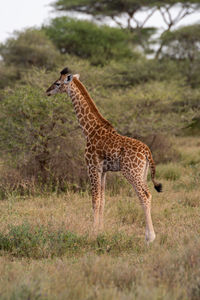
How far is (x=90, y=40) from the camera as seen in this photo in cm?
2450

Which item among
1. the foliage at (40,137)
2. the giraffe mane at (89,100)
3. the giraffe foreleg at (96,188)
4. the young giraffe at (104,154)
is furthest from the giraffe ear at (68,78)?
the foliage at (40,137)

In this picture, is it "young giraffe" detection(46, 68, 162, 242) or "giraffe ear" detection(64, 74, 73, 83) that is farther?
"giraffe ear" detection(64, 74, 73, 83)

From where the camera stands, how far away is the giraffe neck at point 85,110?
6.23 m

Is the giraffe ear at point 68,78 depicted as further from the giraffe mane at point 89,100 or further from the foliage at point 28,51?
the foliage at point 28,51

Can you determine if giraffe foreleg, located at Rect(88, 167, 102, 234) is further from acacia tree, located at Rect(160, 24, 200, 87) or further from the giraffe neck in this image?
acacia tree, located at Rect(160, 24, 200, 87)

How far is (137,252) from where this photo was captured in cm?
496

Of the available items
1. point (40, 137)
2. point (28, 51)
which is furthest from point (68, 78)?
point (28, 51)

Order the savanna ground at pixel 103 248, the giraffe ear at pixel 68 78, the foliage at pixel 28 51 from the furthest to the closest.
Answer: the foliage at pixel 28 51 < the giraffe ear at pixel 68 78 < the savanna ground at pixel 103 248

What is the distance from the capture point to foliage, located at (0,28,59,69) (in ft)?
69.8

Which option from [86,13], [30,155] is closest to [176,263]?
[30,155]

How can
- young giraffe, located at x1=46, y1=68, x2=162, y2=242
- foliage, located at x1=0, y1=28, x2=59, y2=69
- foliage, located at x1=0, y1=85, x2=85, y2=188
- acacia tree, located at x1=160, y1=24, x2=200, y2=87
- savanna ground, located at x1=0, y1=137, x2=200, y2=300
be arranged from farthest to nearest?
acacia tree, located at x1=160, y1=24, x2=200, y2=87 < foliage, located at x1=0, y1=28, x2=59, y2=69 < foliage, located at x1=0, y1=85, x2=85, y2=188 < young giraffe, located at x1=46, y1=68, x2=162, y2=242 < savanna ground, located at x1=0, y1=137, x2=200, y2=300

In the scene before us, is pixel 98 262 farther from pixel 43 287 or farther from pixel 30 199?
pixel 30 199

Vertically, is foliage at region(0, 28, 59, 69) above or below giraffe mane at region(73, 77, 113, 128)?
above

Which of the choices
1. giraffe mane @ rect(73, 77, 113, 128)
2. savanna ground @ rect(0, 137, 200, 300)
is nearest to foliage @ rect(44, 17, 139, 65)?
savanna ground @ rect(0, 137, 200, 300)
